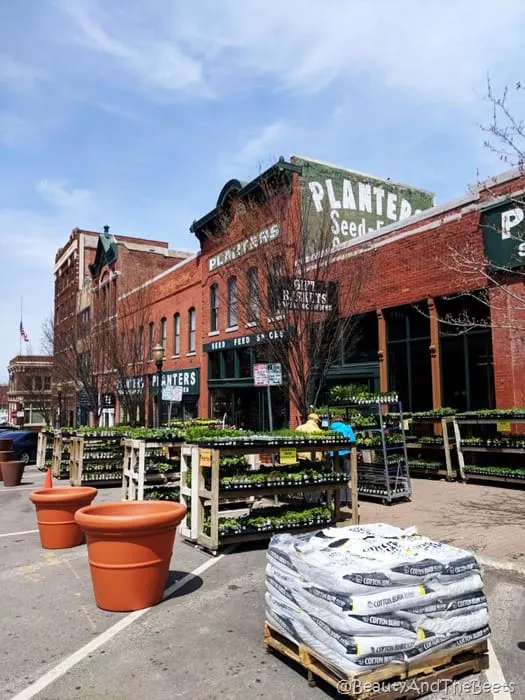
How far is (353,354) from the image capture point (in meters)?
17.8

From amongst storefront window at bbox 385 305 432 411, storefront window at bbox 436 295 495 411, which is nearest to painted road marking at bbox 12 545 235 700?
storefront window at bbox 436 295 495 411

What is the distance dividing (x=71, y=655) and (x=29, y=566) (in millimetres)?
3068

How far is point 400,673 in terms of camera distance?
3635 mm

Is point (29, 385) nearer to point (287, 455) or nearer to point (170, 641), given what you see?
point (287, 455)

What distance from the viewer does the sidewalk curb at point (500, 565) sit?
20.9ft

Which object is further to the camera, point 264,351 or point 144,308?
point 144,308

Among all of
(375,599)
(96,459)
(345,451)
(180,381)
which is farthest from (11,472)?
(375,599)

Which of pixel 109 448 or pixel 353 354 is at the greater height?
pixel 353 354

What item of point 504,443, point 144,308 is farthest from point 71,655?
point 144,308

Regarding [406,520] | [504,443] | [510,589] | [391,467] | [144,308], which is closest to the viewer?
[510,589]

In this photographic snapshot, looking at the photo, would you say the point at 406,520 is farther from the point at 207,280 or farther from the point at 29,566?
the point at 207,280

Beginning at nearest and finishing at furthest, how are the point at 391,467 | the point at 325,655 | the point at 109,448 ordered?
the point at 325,655 < the point at 391,467 < the point at 109,448

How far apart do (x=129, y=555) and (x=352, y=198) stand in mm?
19165

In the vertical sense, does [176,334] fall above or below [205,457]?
above
